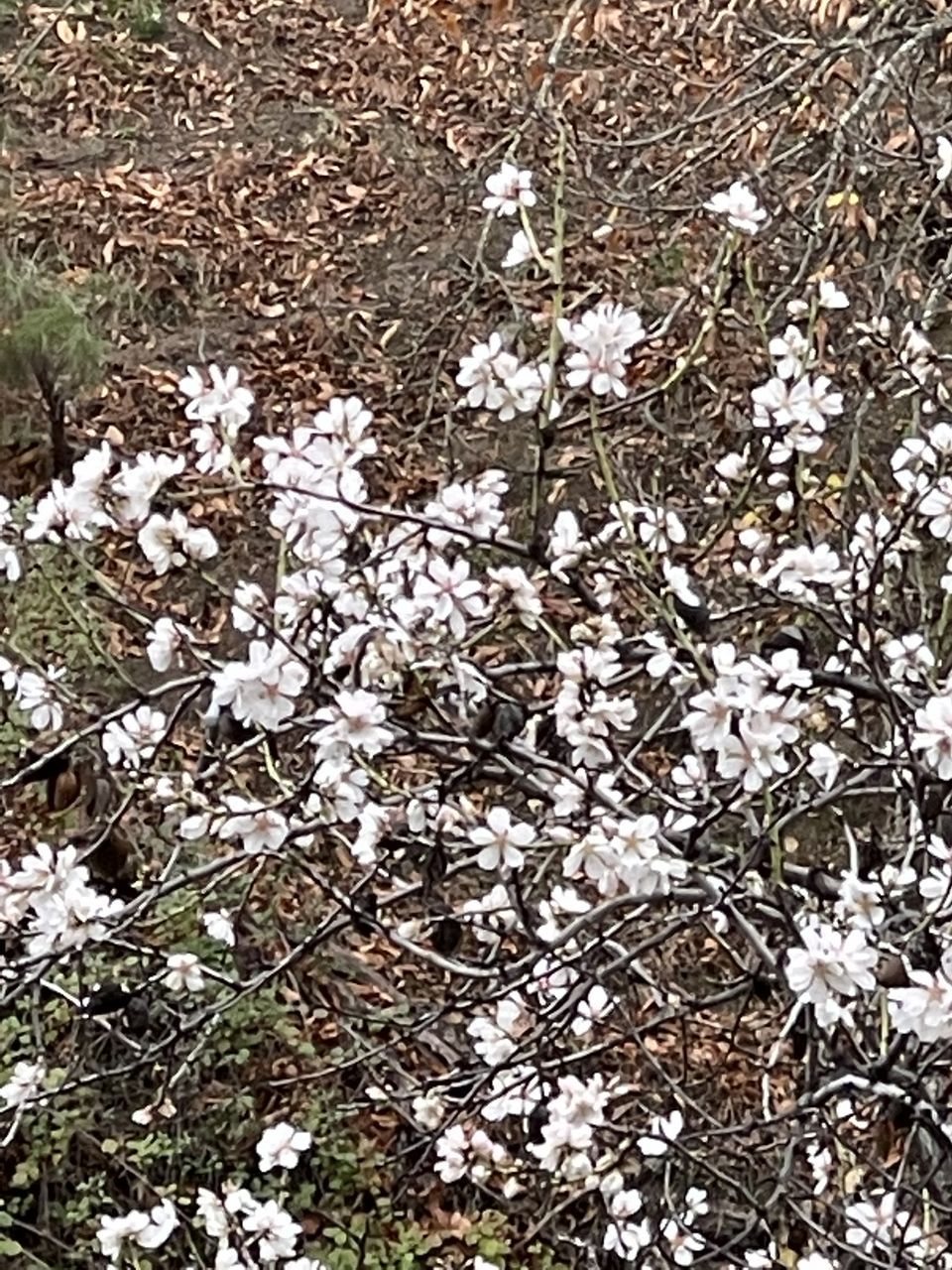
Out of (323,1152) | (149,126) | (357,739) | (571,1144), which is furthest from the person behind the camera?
(149,126)

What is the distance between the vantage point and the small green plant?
461 cm

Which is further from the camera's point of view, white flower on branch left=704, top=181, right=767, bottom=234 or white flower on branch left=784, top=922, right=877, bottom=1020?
white flower on branch left=704, top=181, right=767, bottom=234

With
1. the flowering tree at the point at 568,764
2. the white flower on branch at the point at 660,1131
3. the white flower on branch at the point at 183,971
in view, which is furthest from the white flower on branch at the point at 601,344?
the white flower on branch at the point at 660,1131

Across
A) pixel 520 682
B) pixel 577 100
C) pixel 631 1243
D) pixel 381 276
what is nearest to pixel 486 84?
pixel 577 100

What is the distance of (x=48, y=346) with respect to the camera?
4.64 meters

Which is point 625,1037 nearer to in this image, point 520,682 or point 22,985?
point 22,985

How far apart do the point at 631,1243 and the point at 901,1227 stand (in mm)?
519

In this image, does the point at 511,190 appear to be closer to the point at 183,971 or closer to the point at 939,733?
the point at 939,733

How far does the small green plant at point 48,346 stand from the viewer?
461 centimetres

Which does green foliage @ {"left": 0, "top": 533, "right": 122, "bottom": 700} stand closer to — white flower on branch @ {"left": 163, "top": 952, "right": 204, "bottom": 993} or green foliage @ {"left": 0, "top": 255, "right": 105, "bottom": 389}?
green foliage @ {"left": 0, "top": 255, "right": 105, "bottom": 389}

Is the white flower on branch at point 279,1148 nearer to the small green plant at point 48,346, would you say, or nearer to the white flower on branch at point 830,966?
the white flower on branch at point 830,966

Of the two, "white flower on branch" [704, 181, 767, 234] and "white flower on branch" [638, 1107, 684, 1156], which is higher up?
"white flower on branch" [704, 181, 767, 234]

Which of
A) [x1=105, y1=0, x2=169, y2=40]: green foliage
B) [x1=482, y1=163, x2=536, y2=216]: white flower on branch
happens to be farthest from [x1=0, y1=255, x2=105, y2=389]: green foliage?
[x1=482, y1=163, x2=536, y2=216]: white flower on branch

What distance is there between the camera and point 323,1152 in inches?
134
